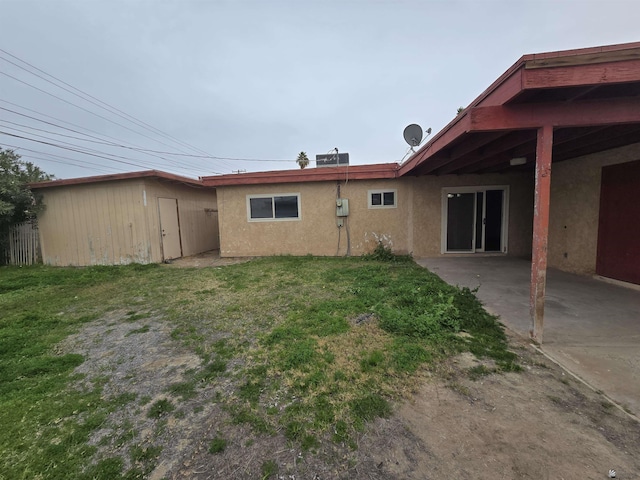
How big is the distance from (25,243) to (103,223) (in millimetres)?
3379

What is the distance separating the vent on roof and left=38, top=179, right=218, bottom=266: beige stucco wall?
4.97 meters

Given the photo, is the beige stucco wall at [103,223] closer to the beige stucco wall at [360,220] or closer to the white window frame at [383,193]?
the beige stucco wall at [360,220]

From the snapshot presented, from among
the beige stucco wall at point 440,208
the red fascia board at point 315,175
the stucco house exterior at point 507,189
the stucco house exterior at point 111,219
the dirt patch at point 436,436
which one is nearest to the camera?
the dirt patch at point 436,436

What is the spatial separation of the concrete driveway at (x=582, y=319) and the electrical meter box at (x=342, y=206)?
313cm

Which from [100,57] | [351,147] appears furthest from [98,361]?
[351,147]

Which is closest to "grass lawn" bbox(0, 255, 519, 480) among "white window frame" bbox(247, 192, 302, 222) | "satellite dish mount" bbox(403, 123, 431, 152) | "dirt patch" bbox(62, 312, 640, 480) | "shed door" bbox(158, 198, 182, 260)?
"dirt patch" bbox(62, 312, 640, 480)

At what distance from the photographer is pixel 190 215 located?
9.81 meters

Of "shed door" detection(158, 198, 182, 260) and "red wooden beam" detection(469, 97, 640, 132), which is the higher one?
"red wooden beam" detection(469, 97, 640, 132)

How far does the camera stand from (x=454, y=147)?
17.0 feet

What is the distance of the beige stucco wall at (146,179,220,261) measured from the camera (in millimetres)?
8141

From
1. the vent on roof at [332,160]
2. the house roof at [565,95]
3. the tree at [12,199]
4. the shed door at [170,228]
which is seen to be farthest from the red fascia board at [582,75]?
the tree at [12,199]

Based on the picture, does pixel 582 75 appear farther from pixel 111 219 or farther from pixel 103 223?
pixel 103 223

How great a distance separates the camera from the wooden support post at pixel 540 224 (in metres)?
2.70

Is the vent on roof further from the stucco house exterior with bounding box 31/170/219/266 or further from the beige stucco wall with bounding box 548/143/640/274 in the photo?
the beige stucco wall with bounding box 548/143/640/274
